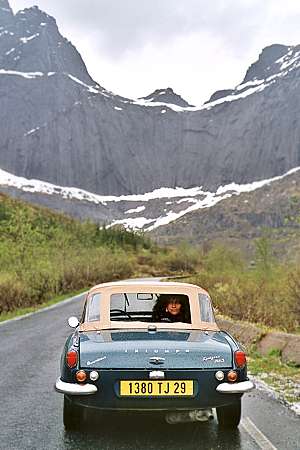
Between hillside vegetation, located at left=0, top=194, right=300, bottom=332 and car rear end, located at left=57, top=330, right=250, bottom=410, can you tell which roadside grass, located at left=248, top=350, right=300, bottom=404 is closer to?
car rear end, located at left=57, top=330, right=250, bottom=410

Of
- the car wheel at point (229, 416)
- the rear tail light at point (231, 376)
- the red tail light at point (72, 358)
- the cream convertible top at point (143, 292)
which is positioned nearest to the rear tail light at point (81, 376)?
the red tail light at point (72, 358)

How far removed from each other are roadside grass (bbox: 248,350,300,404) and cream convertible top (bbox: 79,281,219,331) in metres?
1.68

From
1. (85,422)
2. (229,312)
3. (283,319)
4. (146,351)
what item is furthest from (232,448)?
(229,312)

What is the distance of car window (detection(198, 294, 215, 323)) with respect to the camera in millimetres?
7188

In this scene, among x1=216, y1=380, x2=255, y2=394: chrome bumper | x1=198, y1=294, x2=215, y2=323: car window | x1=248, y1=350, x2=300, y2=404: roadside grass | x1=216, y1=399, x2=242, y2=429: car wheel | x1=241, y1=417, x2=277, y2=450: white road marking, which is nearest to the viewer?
x1=241, y1=417, x2=277, y2=450: white road marking

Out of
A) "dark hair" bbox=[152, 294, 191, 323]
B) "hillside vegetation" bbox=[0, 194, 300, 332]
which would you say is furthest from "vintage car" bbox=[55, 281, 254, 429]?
"hillside vegetation" bbox=[0, 194, 300, 332]

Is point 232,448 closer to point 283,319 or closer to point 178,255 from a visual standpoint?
point 283,319

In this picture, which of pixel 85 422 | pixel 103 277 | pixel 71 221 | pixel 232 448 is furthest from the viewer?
pixel 71 221

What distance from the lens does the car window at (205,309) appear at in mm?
7188

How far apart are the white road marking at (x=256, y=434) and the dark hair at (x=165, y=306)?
1.30m

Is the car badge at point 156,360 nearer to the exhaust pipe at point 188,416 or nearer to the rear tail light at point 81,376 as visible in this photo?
the rear tail light at point 81,376

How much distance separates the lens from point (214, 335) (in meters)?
6.71

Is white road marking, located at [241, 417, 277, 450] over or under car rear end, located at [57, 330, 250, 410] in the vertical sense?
under

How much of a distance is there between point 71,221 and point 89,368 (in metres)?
77.8
